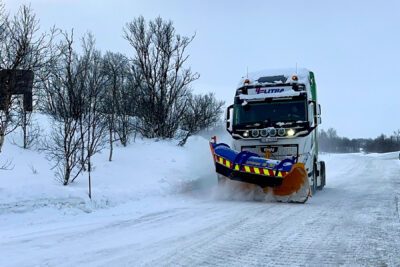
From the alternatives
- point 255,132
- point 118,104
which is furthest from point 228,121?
point 118,104

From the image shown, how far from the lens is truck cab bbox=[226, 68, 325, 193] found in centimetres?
1167

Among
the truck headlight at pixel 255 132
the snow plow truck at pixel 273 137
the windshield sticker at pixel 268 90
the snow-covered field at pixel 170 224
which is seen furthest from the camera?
the windshield sticker at pixel 268 90

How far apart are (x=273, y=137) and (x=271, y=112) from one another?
31.7 inches

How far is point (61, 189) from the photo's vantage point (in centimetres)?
941

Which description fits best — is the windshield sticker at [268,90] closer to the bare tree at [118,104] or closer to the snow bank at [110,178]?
the snow bank at [110,178]

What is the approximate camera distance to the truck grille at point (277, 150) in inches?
458

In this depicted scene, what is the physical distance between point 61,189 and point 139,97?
15.7 metres

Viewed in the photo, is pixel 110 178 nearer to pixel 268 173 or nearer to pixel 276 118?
pixel 268 173

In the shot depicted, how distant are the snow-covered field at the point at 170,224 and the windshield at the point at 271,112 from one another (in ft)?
6.57

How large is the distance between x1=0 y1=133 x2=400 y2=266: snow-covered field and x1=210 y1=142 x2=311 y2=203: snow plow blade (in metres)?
0.53

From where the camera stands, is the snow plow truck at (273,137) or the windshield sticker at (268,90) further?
the windshield sticker at (268,90)

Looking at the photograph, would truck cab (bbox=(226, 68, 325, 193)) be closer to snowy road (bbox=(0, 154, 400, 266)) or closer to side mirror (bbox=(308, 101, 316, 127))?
→ side mirror (bbox=(308, 101, 316, 127))

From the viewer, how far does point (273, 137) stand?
11.7 meters

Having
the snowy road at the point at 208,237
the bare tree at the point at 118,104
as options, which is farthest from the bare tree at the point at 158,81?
the snowy road at the point at 208,237
